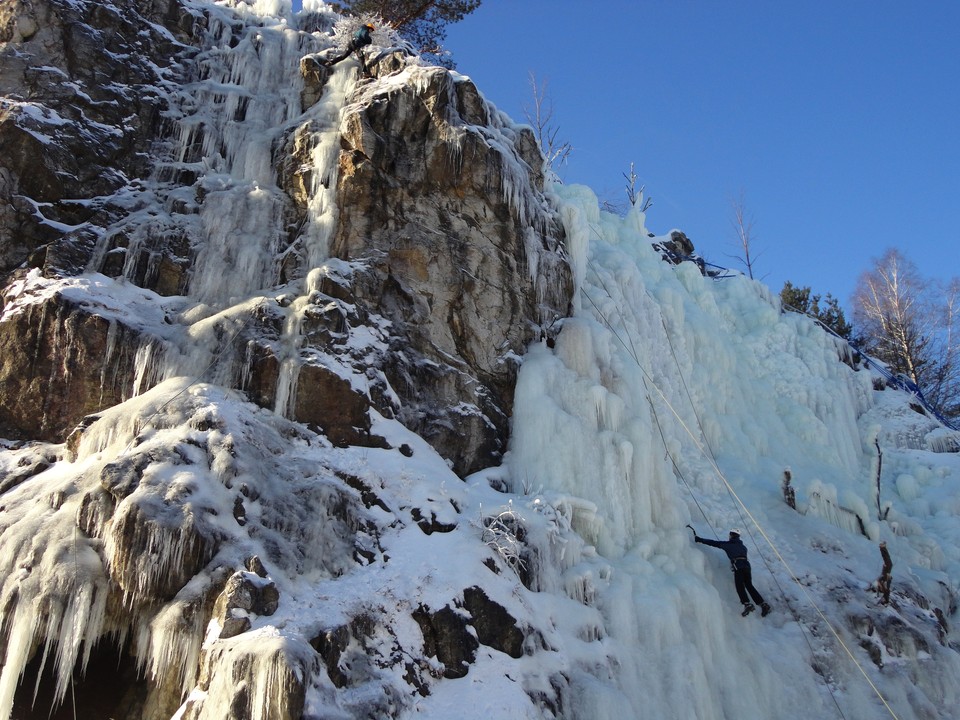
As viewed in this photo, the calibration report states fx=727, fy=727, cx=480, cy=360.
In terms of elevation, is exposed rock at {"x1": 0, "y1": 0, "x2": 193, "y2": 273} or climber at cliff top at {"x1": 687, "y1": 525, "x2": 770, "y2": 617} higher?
exposed rock at {"x1": 0, "y1": 0, "x2": 193, "y2": 273}

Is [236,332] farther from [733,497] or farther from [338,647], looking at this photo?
[733,497]

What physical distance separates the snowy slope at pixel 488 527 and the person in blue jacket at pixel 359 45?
466 millimetres

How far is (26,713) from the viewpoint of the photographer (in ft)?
25.1

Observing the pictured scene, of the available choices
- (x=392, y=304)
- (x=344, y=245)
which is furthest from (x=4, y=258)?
(x=392, y=304)

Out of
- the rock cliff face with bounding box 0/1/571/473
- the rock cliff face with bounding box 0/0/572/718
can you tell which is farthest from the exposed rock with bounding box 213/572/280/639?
the rock cliff face with bounding box 0/1/571/473

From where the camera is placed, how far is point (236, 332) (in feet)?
34.6

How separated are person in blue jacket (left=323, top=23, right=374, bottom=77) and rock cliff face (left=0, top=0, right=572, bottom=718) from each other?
0.81ft

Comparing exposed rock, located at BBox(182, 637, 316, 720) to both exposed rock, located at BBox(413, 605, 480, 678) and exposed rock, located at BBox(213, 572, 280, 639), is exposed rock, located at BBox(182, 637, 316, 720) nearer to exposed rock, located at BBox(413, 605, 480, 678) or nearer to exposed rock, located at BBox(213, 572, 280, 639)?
exposed rock, located at BBox(213, 572, 280, 639)

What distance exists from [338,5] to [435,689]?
55.7 feet

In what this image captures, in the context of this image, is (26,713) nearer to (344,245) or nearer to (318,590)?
(318,590)

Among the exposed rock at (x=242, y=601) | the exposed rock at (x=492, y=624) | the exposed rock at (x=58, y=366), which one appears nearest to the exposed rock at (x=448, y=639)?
the exposed rock at (x=492, y=624)

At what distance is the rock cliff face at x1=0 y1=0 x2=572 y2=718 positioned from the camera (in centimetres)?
743

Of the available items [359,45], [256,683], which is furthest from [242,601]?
[359,45]

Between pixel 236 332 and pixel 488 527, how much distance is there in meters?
4.58
